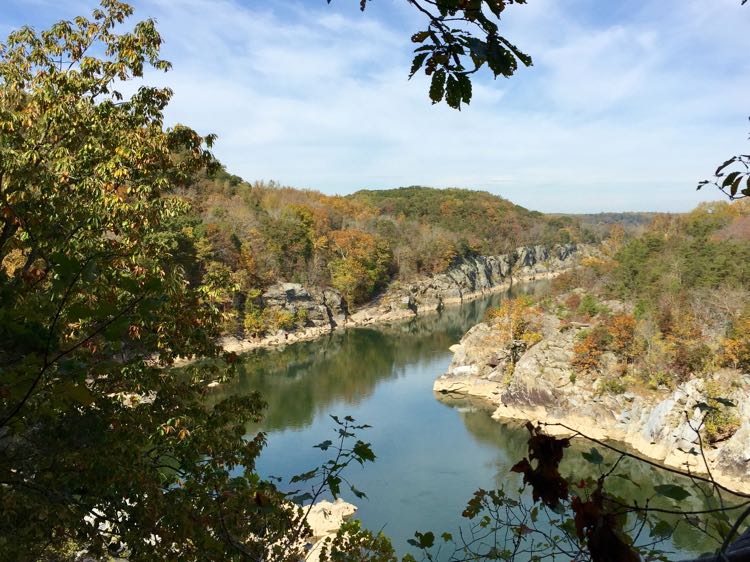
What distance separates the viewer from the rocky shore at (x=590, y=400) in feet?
47.1

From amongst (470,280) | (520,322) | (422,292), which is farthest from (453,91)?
(470,280)

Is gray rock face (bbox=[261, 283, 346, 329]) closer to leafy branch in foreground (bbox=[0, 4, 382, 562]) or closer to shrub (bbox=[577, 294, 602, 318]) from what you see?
shrub (bbox=[577, 294, 602, 318])

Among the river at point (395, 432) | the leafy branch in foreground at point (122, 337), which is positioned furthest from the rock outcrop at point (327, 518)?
the leafy branch in foreground at point (122, 337)

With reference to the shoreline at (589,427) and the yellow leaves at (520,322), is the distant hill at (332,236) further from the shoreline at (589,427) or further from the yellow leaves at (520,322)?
the yellow leaves at (520,322)

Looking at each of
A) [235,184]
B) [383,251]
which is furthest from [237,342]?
[235,184]

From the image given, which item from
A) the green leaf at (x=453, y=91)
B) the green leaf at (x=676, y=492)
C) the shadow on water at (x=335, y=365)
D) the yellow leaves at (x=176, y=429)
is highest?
the green leaf at (x=453, y=91)

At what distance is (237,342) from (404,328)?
38.6 ft

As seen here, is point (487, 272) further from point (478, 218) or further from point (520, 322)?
point (520, 322)

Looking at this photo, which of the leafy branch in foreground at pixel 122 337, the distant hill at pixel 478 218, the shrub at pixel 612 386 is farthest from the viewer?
the distant hill at pixel 478 218

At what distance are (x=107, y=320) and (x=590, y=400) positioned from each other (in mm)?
17863

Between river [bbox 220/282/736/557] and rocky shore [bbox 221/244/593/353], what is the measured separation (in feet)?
10.1

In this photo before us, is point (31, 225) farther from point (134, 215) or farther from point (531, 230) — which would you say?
point (531, 230)

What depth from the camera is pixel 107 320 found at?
3414 mm

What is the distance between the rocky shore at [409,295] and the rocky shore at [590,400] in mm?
10663
